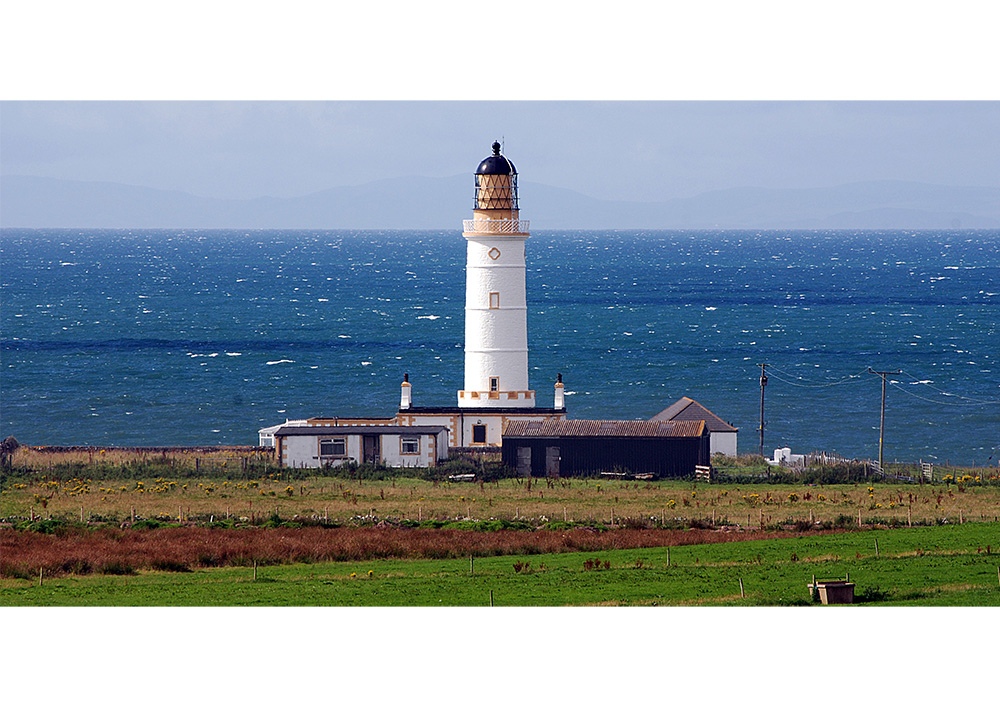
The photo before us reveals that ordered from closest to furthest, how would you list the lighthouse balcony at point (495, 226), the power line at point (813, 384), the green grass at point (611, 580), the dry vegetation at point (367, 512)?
the green grass at point (611, 580) < the dry vegetation at point (367, 512) < the lighthouse balcony at point (495, 226) < the power line at point (813, 384)

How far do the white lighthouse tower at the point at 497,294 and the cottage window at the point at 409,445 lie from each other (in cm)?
374

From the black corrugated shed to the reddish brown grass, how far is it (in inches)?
400

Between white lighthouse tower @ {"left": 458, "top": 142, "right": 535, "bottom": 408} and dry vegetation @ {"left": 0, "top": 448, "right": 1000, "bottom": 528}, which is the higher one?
white lighthouse tower @ {"left": 458, "top": 142, "right": 535, "bottom": 408}

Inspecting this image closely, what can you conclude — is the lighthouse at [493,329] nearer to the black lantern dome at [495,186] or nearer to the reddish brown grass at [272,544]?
the black lantern dome at [495,186]

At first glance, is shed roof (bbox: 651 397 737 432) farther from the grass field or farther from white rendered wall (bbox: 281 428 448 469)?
white rendered wall (bbox: 281 428 448 469)

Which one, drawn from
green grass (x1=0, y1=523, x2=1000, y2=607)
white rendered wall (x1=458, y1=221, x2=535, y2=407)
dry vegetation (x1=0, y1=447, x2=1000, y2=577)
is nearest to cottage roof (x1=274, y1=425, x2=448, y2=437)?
dry vegetation (x1=0, y1=447, x2=1000, y2=577)

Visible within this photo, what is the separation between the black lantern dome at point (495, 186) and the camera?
168ft

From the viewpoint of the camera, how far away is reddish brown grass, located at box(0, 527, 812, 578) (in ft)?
109

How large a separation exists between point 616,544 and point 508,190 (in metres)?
19.3

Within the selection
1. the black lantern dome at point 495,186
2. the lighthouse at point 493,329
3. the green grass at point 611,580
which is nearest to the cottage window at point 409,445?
the lighthouse at point 493,329

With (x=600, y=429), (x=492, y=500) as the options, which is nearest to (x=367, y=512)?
(x=492, y=500)

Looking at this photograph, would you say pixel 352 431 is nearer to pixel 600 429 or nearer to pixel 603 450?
pixel 600 429

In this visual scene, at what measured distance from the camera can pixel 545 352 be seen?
357 ft

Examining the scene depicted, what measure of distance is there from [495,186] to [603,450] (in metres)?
10.6
